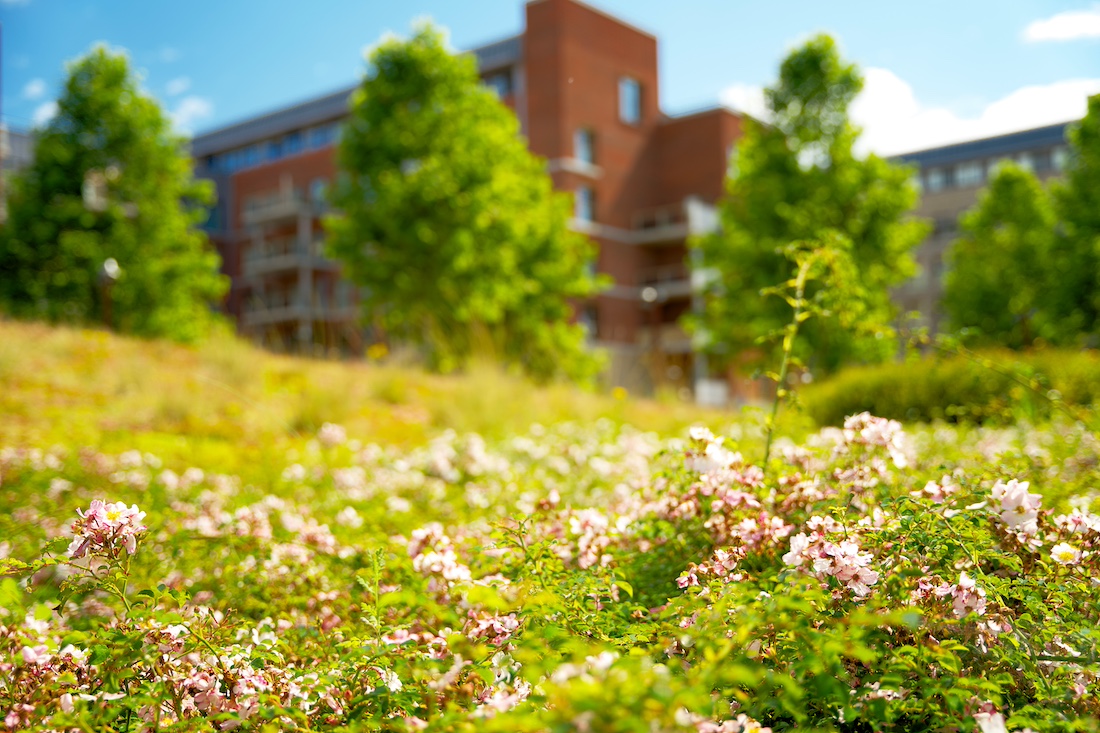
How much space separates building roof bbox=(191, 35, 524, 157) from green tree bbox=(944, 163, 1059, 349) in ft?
53.6

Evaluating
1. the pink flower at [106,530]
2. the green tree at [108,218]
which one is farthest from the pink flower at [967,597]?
the green tree at [108,218]

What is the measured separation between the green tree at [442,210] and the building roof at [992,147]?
94.1ft

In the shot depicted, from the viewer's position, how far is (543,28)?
1184 inches

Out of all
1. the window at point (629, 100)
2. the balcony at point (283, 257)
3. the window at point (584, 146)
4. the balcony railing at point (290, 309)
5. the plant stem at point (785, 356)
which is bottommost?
the plant stem at point (785, 356)

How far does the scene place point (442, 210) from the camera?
66.2ft

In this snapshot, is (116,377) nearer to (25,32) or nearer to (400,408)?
(400,408)

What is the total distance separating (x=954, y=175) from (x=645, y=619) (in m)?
50.5

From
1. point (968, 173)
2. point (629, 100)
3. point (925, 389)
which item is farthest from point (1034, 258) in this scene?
point (968, 173)

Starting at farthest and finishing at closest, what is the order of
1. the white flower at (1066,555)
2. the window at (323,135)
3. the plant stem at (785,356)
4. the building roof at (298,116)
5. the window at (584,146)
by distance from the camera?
1. the window at (323,135)
2. the building roof at (298,116)
3. the window at (584,146)
4. the plant stem at (785,356)
5. the white flower at (1066,555)

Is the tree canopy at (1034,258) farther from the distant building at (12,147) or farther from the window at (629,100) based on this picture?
the distant building at (12,147)

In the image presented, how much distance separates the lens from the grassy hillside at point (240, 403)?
668 cm

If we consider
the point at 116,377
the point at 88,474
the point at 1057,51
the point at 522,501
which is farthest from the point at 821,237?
the point at 116,377

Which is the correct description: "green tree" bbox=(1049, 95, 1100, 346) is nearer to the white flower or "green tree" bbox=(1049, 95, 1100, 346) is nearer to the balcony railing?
the white flower

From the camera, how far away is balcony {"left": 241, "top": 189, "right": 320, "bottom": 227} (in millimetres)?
37438
